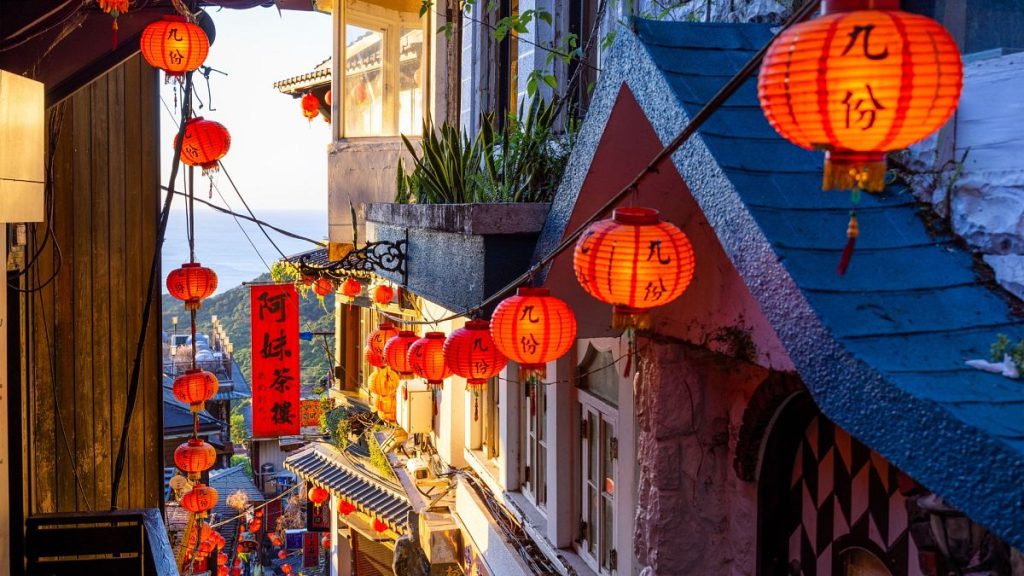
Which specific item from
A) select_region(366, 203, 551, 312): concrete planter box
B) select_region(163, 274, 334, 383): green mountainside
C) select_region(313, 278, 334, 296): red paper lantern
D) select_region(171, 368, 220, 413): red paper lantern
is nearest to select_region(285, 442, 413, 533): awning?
select_region(313, 278, 334, 296): red paper lantern

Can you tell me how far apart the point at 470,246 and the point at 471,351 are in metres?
0.79

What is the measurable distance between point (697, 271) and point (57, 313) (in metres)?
6.26

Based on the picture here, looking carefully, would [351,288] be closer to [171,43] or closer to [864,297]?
[171,43]

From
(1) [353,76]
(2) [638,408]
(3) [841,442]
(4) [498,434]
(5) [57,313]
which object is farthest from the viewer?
(1) [353,76]

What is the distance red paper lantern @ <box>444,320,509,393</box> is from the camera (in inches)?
275

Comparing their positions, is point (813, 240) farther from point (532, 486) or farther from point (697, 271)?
point (532, 486)

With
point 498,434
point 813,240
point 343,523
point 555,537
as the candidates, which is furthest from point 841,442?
point 343,523

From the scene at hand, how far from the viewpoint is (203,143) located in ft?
31.7

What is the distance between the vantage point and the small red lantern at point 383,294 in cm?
1759

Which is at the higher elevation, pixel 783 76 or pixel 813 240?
pixel 783 76

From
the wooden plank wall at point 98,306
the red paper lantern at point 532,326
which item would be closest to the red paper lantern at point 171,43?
the wooden plank wall at point 98,306

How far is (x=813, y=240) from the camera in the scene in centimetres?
358

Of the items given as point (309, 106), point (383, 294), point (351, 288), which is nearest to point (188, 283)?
point (383, 294)

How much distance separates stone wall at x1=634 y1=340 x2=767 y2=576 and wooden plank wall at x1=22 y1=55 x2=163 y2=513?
5339 mm
